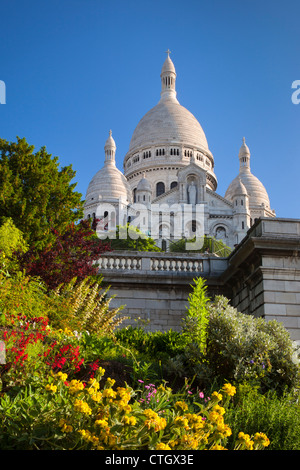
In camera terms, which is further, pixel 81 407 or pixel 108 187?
pixel 108 187

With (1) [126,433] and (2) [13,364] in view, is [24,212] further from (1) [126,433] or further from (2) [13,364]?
(1) [126,433]

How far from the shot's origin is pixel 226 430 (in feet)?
17.7

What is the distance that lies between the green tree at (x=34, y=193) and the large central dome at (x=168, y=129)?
8247 centimetres

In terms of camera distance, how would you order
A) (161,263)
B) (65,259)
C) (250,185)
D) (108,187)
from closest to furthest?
(65,259) → (161,263) → (108,187) → (250,185)

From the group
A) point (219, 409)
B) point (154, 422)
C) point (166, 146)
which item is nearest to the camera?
point (154, 422)

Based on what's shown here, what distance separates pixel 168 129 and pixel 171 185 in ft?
37.0

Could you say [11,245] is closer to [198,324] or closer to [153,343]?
[153,343]

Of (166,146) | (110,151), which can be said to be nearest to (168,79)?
(166,146)

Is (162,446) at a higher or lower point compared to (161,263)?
lower

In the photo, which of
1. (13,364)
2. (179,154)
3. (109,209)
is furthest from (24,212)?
(179,154)

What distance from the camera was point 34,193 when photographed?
17.3 metres

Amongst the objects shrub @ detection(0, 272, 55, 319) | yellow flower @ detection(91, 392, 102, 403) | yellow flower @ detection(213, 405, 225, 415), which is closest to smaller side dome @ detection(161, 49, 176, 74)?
shrub @ detection(0, 272, 55, 319)

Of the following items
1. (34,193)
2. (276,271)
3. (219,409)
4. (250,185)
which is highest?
(250,185)

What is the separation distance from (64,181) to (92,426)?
46.2 ft
